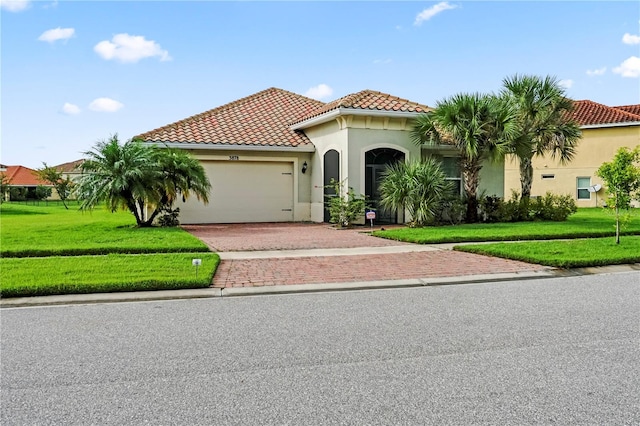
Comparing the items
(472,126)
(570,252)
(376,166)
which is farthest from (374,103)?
(570,252)

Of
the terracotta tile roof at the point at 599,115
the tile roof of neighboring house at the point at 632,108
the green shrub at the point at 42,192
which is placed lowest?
the green shrub at the point at 42,192

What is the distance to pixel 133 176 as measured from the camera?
53.8 feet

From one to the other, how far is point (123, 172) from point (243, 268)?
27.0 feet

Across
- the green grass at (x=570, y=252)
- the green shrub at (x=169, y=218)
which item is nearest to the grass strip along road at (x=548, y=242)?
the green grass at (x=570, y=252)

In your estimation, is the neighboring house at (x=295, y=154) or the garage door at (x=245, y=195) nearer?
the neighboring house at (x=295, y=154)

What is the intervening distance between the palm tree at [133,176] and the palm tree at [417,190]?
19.8ft

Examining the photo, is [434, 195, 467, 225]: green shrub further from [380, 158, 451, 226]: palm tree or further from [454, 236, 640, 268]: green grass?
[454, 236, 640, 268]: green grass

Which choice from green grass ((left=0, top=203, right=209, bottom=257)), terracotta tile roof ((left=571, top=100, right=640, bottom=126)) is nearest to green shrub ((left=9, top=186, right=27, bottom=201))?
green grass ((left=0, top=203, right=209, bottom=257))

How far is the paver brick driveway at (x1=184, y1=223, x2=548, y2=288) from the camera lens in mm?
9055

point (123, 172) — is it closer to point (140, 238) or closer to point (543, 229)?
point (140, 238)

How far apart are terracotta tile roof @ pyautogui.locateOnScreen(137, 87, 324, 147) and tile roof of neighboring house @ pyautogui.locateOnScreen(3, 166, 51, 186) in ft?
167

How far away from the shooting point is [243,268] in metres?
9.92

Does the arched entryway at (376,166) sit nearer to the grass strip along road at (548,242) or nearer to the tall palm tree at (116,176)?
the grass strip along road at (548,242)

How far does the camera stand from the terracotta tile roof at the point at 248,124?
66.5 feet
